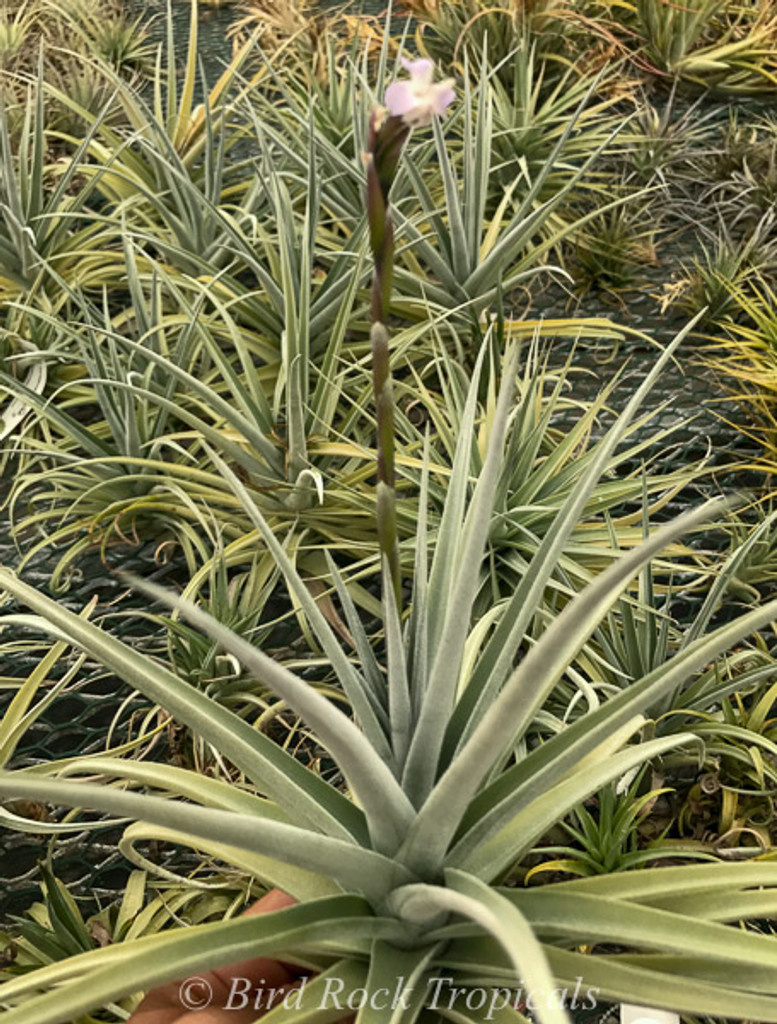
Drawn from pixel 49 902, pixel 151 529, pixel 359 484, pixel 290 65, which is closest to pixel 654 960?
pixel 49 902

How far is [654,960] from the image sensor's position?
2.22 ft

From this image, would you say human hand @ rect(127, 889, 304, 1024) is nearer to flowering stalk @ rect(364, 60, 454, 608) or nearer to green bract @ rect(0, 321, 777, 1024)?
green bract @ rect(0, 321, 777, 1024)

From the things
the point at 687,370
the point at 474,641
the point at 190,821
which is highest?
the point at 190,821

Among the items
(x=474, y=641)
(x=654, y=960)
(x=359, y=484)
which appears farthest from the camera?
(x=359, y=484)

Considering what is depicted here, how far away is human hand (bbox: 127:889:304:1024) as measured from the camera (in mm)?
706

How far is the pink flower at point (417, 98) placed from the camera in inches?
16.9

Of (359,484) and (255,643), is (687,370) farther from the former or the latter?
(255,643)

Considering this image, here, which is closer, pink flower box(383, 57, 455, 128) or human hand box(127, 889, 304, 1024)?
pink flower box(383, 57, 455, 128)

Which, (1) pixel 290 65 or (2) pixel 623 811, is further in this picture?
(1) pixel 290 65

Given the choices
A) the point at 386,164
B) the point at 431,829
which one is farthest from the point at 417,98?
the point at 431,829

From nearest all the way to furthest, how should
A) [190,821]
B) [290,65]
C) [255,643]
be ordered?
[190,821]
[255,643]
[290,65]

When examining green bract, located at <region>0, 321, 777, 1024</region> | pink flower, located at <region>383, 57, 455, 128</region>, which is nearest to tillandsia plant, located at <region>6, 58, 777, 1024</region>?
green bract, located at <region>0, 321, 777, 1024</region>

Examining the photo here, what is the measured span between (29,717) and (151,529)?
0.47m

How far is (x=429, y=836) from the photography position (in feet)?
2.15
